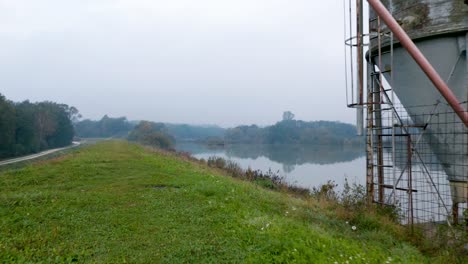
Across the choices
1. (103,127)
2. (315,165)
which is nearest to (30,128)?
(315,165)

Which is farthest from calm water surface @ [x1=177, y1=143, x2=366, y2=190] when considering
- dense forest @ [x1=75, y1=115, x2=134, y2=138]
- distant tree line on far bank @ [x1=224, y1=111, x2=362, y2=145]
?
dense forest @ [x1=75, y1=115, x2=134, y2=138]

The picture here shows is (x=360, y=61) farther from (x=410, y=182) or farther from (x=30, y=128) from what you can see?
(x=30, y=128)

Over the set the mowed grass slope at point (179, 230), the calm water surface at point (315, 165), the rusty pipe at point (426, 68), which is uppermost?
the rusty pipe at point (426, 68)

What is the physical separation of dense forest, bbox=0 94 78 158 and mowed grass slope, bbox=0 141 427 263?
124 ft

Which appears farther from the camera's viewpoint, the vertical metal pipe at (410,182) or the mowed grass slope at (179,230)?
the vertical metal pipe at (410,182)

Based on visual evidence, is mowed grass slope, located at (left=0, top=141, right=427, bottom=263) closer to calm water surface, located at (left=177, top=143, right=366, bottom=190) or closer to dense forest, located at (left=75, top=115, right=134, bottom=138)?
calm water surface, located at (left=177, top=143, right=366, bottom=190)

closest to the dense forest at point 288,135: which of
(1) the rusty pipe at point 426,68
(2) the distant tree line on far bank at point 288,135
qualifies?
(2) the distant tree line on far bank at point 288,135

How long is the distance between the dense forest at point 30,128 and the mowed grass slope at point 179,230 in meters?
37.7

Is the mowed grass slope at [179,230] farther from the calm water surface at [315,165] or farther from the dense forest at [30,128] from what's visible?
the dense forest at [30,128]

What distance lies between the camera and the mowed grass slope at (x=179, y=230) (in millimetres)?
4141

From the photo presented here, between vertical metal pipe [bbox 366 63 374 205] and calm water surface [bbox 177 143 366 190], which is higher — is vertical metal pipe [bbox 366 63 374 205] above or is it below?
above

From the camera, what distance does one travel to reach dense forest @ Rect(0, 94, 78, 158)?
39375 millimetres

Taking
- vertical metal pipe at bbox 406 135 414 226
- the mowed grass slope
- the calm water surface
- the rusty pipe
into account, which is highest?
the rusty pipe

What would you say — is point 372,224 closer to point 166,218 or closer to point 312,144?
point 166,218
